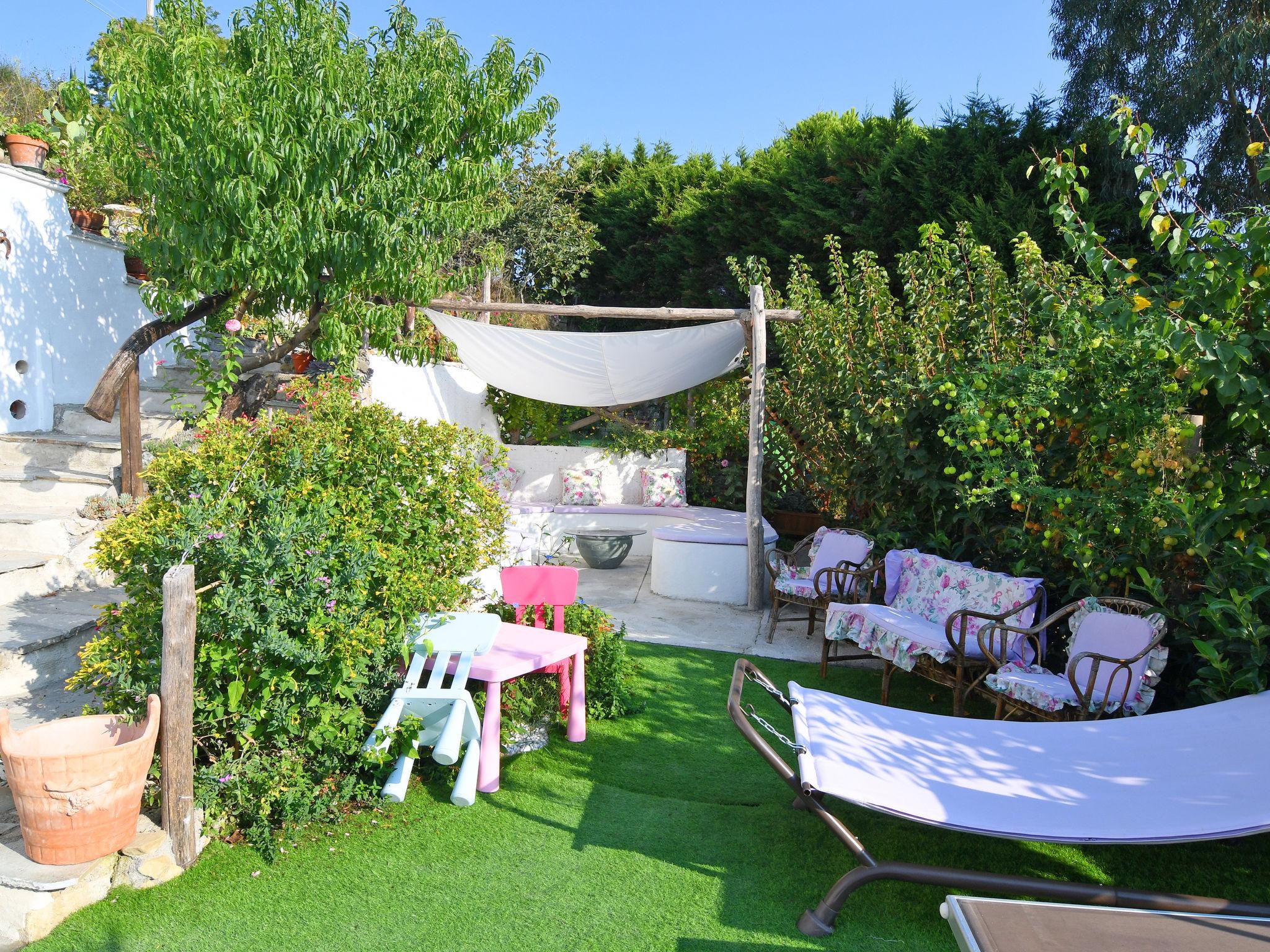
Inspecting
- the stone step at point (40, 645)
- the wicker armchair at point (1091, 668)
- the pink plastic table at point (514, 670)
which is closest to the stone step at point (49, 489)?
the stone step at point (40, 645)

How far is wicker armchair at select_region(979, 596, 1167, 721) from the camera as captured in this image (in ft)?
11.3

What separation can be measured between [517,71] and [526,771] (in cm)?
473

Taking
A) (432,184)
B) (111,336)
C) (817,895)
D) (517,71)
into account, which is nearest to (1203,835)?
(817,895)

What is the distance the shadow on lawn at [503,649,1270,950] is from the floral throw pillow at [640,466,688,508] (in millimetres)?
4746

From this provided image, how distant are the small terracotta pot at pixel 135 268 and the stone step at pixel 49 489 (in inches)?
90.9

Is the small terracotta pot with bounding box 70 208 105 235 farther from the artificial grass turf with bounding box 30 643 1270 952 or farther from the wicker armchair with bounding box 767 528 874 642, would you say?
the wicker armchair with bounding box 767 528 874 642

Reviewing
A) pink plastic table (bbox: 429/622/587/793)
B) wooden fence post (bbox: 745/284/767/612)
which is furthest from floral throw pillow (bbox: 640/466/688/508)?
pink plastic table (bbox: 429/622/587/793)

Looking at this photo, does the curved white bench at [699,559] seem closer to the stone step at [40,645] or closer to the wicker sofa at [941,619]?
the wicker sofa at [941,619]

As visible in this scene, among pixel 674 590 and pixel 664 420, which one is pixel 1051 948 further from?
pixel 664 420

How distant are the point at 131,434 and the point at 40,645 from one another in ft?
6.22

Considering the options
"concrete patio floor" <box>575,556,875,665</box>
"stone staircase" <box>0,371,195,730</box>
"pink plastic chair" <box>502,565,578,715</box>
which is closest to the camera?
"stone staircase" <box>0,371,195,730</box>

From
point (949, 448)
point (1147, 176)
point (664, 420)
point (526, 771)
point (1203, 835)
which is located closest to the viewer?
point (1203, 835)

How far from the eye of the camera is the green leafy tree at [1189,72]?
873 cm

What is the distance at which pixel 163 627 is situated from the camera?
261cm
